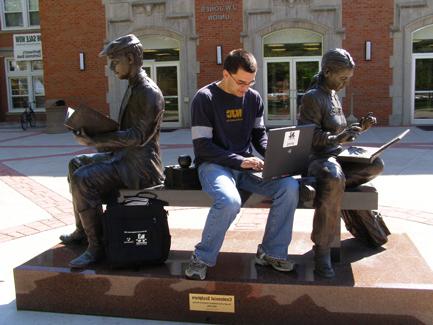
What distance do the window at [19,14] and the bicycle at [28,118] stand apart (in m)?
4.15

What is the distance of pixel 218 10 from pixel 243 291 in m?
15.1

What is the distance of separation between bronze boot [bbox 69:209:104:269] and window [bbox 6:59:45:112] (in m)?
21.4

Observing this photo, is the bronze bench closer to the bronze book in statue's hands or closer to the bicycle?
the bronze book in statue's hands

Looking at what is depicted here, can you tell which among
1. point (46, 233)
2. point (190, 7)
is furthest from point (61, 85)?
point (46, 233)

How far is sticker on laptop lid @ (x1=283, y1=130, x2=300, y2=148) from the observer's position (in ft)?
10.9

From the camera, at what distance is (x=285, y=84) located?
58.6 feet

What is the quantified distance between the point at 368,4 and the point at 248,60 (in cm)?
1440

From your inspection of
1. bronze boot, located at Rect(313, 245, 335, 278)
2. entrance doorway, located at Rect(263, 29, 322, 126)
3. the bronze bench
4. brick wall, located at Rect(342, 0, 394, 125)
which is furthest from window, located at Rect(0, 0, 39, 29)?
bronze boot, located at Rect(313, 245, 335, 278)

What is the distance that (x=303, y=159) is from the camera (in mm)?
3578

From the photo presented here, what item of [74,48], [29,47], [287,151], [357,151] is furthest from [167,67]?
[287,151]

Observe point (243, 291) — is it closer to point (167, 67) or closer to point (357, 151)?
point (357, 151)

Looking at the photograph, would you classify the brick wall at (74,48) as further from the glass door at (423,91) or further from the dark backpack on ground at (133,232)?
the dark backpack on ground at (133,232)

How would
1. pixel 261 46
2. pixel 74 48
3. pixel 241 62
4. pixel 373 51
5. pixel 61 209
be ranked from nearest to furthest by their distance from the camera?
1. pixel 241 62
2. pixel 61 209
3. pixel 373 51
4. pixel 261 46
5. pixel 74 48

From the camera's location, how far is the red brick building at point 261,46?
16516mm
